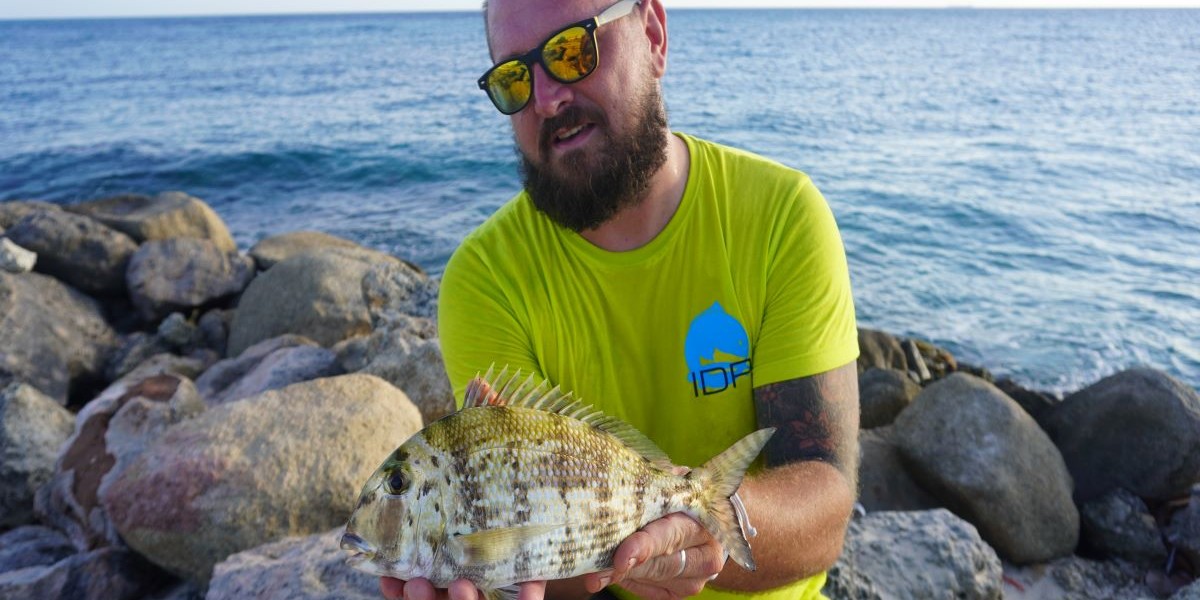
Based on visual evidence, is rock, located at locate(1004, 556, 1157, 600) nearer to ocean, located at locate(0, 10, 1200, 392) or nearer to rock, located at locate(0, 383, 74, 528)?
ocean, located at locate(0, 10, 1200, 392)

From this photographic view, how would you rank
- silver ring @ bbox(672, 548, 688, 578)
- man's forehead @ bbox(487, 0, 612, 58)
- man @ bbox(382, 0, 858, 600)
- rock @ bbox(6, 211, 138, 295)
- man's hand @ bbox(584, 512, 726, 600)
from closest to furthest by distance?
man's hand @ bbox(584, 512, 726, 600) → silver ring @ bbox(672, 548, 688, 578) → man @ bbox(382, 0, 858, 600) → man's forehead @ bbox(487, 0, 612, 58) → rock @ bbox(6, 211, 138, 295)

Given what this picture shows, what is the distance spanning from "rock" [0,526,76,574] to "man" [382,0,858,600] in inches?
153

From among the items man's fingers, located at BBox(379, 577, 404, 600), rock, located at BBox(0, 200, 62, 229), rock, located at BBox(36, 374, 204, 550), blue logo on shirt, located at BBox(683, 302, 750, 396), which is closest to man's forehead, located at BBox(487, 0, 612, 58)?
blue logo on shirt, located at BBox(683, 302, 750, 396)

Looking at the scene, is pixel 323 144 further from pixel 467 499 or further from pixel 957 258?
pixel 467 499

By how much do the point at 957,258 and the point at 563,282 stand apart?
37.8 ft

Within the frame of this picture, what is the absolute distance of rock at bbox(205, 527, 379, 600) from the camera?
10.9 feet

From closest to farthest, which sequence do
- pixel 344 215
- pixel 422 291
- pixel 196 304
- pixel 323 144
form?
pixel 422 291
pixel 196 304
pixel 344 215
pixel 323 144

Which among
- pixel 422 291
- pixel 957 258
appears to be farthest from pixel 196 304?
pixel 957 258

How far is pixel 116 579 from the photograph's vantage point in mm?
4328

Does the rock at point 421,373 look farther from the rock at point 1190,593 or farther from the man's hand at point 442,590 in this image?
the rock at point 1190,593

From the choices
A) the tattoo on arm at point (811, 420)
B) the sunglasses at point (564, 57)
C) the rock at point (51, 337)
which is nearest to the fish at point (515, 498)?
the tattoo on arm at point (811, 420)

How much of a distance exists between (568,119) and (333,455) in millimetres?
2643

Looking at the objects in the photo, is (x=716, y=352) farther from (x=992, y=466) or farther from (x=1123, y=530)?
(x=1123, y=530)

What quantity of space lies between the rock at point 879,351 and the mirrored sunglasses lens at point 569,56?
6.15m
